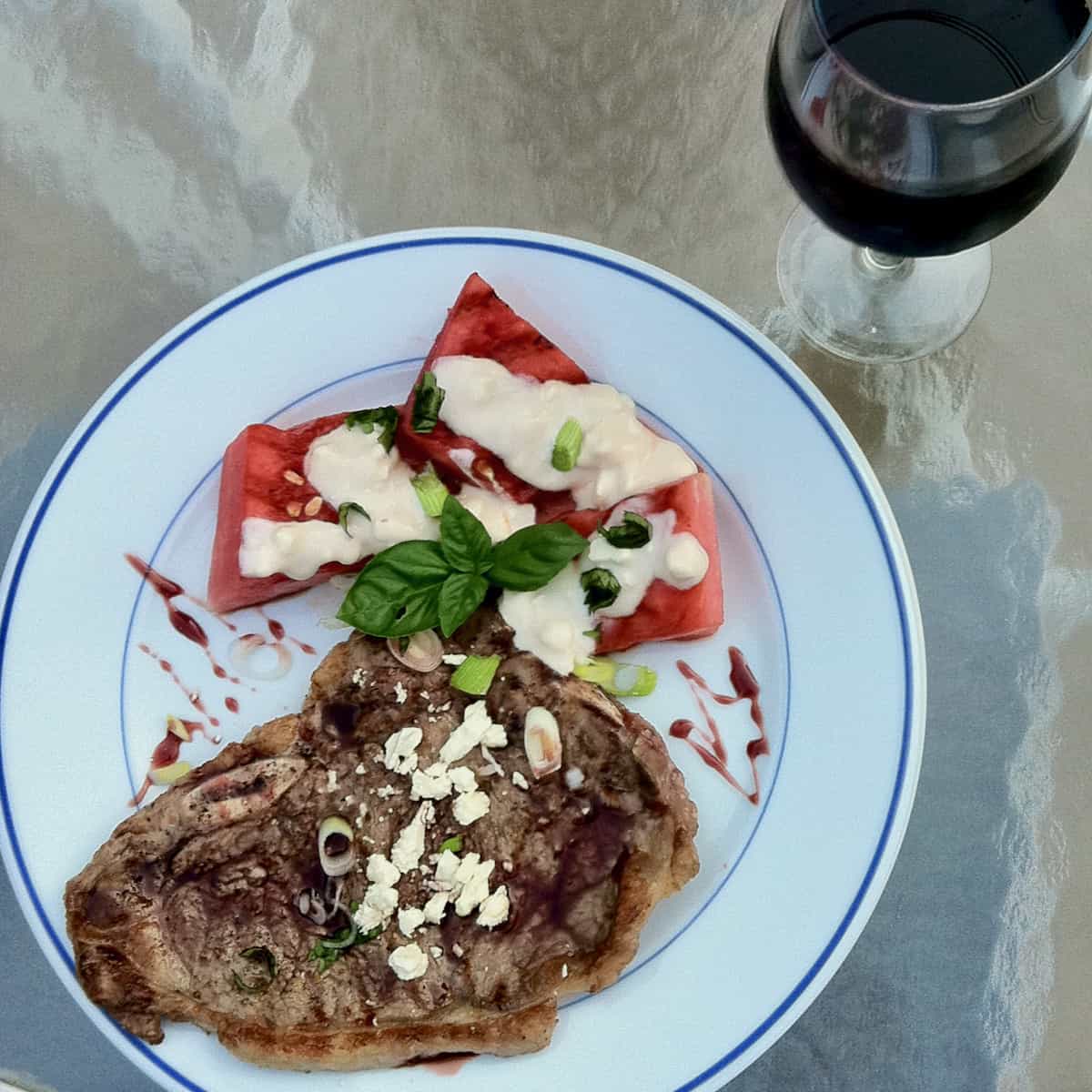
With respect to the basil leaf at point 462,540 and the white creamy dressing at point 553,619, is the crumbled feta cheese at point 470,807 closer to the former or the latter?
the white creamy dressing at point 553,619

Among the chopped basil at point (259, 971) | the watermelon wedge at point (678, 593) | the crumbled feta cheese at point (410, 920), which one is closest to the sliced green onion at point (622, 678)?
the watermelon wedge at point (678, 593)

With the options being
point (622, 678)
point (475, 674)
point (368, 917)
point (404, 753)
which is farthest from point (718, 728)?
point (368, 917)

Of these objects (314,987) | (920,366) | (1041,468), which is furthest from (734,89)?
(314,987)

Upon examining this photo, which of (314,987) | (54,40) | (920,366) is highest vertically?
(54,40)

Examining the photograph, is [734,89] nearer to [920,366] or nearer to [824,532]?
[920,366]

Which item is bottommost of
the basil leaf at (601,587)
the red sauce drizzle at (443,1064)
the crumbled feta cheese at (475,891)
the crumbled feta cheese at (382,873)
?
the red sauce drizzle at (443,1064)

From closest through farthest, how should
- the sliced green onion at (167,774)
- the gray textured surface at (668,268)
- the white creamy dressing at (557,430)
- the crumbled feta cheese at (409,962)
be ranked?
the crumbled feta cheese at (409,962)
the white creamy dressing at (557,430)
the sliced green onion at (167,774)
the gray textured surface at (668,268)

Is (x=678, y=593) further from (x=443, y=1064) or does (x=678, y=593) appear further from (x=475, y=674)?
(x=443, y=1064)

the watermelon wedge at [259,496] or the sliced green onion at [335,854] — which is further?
the watermelon wedge at [259,496]
